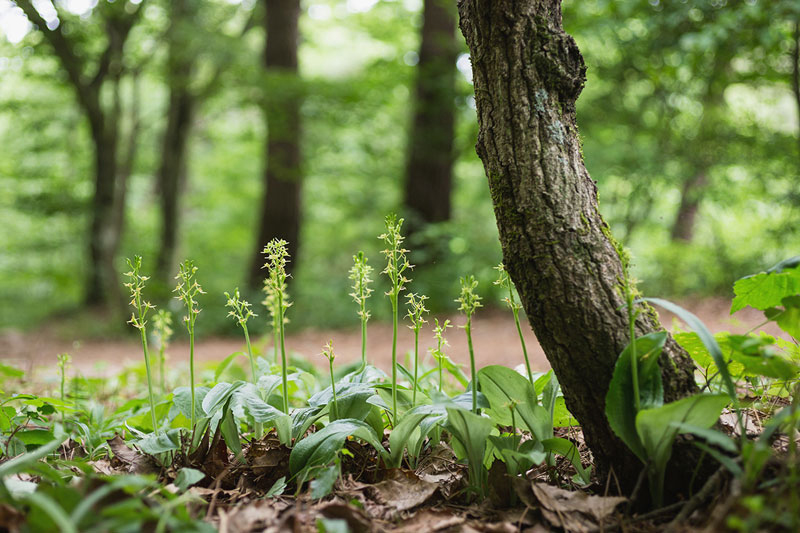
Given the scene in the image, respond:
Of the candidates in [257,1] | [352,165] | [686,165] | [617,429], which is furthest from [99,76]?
[617,429]

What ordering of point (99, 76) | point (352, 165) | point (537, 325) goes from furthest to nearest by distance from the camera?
point (352, 165)
point (99, 76)
point (537, 325)

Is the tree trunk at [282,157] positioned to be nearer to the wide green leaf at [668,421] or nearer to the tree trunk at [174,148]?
the tree trunk at [174,148]

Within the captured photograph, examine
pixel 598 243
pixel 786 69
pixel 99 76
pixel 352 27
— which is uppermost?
pixel 352 27

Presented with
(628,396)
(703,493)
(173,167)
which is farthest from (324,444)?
(173,167)

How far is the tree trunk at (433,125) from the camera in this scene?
9.56 m

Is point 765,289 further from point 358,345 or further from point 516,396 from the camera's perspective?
point 358,345

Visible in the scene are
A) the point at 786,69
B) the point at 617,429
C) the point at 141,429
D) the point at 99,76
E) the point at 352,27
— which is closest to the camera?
the point at 617,429

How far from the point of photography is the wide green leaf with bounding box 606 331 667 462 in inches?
59.9

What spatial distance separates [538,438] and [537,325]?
13.4 inches

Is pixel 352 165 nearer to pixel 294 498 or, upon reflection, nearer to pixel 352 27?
pixel 352 27

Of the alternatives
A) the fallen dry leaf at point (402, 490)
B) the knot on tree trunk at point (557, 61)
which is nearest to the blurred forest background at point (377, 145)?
the knot on tree trunk at point (557, 61)

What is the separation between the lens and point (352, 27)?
15.2 m

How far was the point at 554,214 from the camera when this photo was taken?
1674mm

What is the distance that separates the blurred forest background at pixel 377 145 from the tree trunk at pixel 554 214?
4.61 meters
